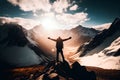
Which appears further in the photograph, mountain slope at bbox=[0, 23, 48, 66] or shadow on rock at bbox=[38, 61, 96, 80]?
mountain slope at bbox=[0, 23, 48, 66]

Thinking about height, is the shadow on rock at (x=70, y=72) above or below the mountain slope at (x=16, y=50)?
below

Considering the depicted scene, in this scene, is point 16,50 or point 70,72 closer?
point 70,72

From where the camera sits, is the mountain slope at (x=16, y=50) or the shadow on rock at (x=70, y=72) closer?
the shadow on rock at (x=70, y=72)

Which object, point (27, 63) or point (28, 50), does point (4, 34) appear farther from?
point (27, 63)

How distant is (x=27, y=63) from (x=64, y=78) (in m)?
50.1

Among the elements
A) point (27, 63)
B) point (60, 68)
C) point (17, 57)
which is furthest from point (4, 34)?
point (60, 68)

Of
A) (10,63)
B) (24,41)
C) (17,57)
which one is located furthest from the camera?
(24,41)

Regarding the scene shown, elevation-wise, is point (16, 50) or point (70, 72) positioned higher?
point (16, 50)

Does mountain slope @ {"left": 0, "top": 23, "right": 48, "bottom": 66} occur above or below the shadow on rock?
above

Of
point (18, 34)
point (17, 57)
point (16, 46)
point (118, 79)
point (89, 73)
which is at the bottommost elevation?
point (118, 79)

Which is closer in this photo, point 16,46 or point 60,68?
point 60,68

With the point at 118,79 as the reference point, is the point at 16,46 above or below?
above

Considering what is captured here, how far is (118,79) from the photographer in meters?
28.5

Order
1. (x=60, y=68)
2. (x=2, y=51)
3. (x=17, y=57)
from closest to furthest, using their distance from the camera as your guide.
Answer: (x=60, y=68)
(x=17, y=57)
(x=2, y=51)
